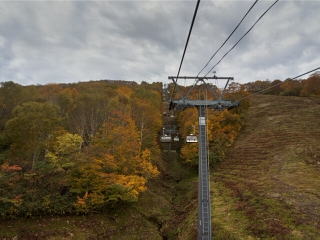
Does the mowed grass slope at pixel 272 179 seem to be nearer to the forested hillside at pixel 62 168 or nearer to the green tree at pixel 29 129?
the forested hillside at pixel 62 168

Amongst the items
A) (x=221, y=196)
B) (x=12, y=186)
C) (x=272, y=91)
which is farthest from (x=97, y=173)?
(x=272, y=91)

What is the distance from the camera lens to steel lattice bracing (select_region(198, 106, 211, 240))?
14.6 meters

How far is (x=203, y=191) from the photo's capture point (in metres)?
15.4

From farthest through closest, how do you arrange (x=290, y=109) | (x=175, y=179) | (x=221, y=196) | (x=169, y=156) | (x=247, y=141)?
1. (x=290, y=109)
2. (x=169, y=156)
3. (x=247, y=141)
4. (x=175, y=179)
5. (x=221, y=196)

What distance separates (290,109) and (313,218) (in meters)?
43.9

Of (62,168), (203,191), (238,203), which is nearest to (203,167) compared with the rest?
(203,191)

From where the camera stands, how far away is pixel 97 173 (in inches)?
825

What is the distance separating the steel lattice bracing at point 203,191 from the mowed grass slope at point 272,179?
227 cm

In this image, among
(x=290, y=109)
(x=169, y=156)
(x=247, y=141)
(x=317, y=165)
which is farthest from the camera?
(x=290, y=109)

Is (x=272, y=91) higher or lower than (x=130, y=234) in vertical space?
higher

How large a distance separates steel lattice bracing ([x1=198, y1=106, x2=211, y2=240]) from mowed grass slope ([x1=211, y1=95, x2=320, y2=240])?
7.44ft

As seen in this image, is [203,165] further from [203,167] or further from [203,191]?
[203,191]

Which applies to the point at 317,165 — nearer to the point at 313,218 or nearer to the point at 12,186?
the point at 313,218

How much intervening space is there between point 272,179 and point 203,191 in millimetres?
→ 14659
